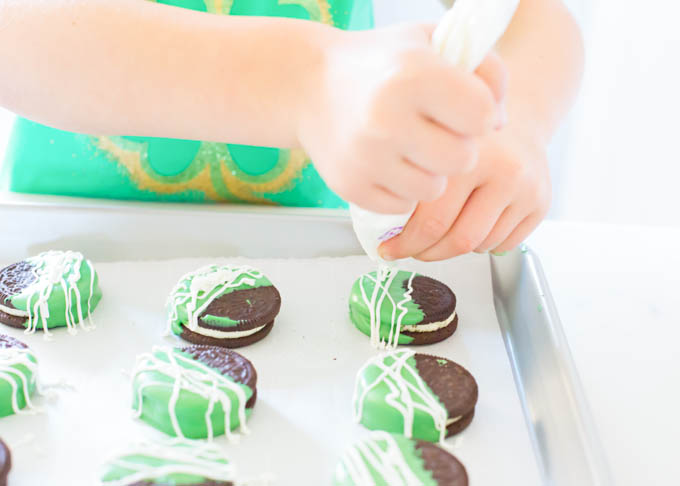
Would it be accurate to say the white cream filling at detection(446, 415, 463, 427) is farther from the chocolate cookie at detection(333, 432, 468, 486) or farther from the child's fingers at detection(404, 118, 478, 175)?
the child's fingers at detection(404, 118, 478, 175)

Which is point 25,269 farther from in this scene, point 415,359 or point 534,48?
point 534,48

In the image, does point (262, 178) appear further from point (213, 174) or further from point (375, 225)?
point (375, 225)

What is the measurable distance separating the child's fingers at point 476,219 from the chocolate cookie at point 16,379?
45 cm

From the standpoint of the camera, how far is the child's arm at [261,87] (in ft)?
1.84

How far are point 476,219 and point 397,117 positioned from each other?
0.26 meters

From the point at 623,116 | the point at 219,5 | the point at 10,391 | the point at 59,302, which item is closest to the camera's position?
the point at 10,391

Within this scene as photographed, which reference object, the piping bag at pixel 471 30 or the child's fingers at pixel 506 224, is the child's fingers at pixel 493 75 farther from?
the child's fingers at pixel 506 224

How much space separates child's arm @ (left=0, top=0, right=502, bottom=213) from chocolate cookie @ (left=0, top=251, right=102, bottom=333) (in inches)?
8.2

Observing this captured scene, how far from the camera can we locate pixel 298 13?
108 cm

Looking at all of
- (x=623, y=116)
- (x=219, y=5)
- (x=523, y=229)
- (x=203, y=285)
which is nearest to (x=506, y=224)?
(x=523, y=229)

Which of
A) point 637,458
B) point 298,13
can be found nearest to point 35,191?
point 298,13

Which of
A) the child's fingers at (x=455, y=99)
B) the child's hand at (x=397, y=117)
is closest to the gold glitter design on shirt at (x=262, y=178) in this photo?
the child's hand at (x=397, y=117)

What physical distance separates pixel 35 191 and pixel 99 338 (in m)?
0.30

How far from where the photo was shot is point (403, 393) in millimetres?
810
